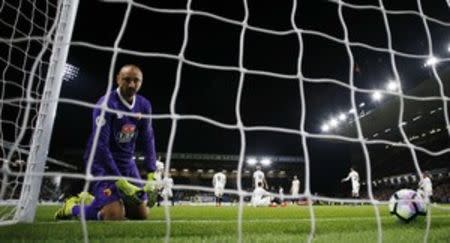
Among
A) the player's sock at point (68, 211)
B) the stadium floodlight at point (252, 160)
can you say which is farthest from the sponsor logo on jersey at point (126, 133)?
the stadium floodlight at point (252, 160)

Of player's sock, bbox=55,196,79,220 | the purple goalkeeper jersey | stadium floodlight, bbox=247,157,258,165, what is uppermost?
stadium floodlight, bbox=247,157,258,165

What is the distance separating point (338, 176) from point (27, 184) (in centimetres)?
3300

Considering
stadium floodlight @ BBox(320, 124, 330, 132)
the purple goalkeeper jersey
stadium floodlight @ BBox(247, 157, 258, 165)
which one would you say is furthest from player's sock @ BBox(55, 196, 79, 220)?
stadium floodlight @ BBox(247, 157, 258, 165)

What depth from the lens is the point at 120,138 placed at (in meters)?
4.10

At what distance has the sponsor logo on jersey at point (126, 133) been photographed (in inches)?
160

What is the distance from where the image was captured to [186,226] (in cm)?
375

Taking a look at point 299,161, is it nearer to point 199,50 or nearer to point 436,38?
point 436,38

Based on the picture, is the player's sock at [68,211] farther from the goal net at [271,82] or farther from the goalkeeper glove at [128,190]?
the goalkeeper glove at [128,190]

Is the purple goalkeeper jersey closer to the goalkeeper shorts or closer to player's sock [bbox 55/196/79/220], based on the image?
the goalkeeper shorts

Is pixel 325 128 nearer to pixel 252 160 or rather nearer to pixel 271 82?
pixel 252 160

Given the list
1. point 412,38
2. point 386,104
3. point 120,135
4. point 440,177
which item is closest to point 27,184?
point 120,135

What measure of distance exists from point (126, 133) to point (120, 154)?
0.24 m

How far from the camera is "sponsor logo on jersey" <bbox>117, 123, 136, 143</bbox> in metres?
4.07

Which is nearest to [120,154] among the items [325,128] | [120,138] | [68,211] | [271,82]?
[120,138]
